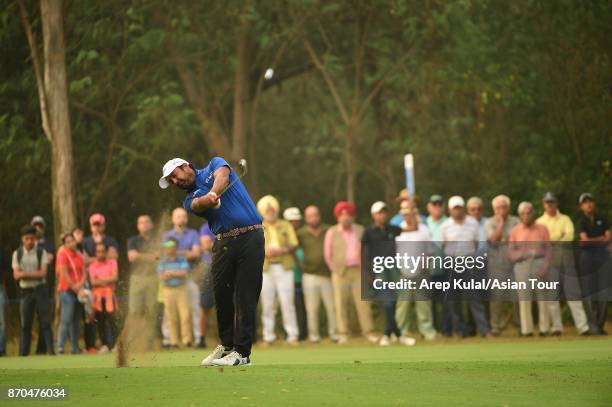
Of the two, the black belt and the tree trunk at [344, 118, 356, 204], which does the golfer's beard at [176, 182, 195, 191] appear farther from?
the tree trunk at [344, 118, 356, 204]

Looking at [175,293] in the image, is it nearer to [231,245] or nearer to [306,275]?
[306,275]

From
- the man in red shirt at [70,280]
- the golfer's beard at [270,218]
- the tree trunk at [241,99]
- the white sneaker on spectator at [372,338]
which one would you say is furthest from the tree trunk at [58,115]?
the white sneaker on spectator at [372,338]

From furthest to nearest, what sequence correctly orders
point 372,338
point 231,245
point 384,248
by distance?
point 372,338 < point 384,248 < point 231,245

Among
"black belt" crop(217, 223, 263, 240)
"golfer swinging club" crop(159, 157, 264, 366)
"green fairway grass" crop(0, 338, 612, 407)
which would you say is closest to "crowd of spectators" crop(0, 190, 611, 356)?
"green fairway grass" crop(0, 338, 612, 407)

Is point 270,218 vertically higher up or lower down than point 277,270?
higher up

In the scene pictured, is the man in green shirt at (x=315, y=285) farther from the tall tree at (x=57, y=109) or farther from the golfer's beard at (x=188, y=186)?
the golfer's beard at (x=188, y=186)

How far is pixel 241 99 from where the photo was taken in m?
32.3

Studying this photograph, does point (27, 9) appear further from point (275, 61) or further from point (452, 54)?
point (452, 54)

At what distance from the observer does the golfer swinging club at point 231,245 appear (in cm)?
1315

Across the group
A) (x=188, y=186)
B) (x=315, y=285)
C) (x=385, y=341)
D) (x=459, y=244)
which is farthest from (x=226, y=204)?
(x=315, y=285)

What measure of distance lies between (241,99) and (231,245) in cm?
1920

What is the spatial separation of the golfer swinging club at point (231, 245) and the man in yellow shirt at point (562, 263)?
322 inches

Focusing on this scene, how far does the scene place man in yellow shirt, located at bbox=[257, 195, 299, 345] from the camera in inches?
882

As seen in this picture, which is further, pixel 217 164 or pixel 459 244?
pixel 459 244
